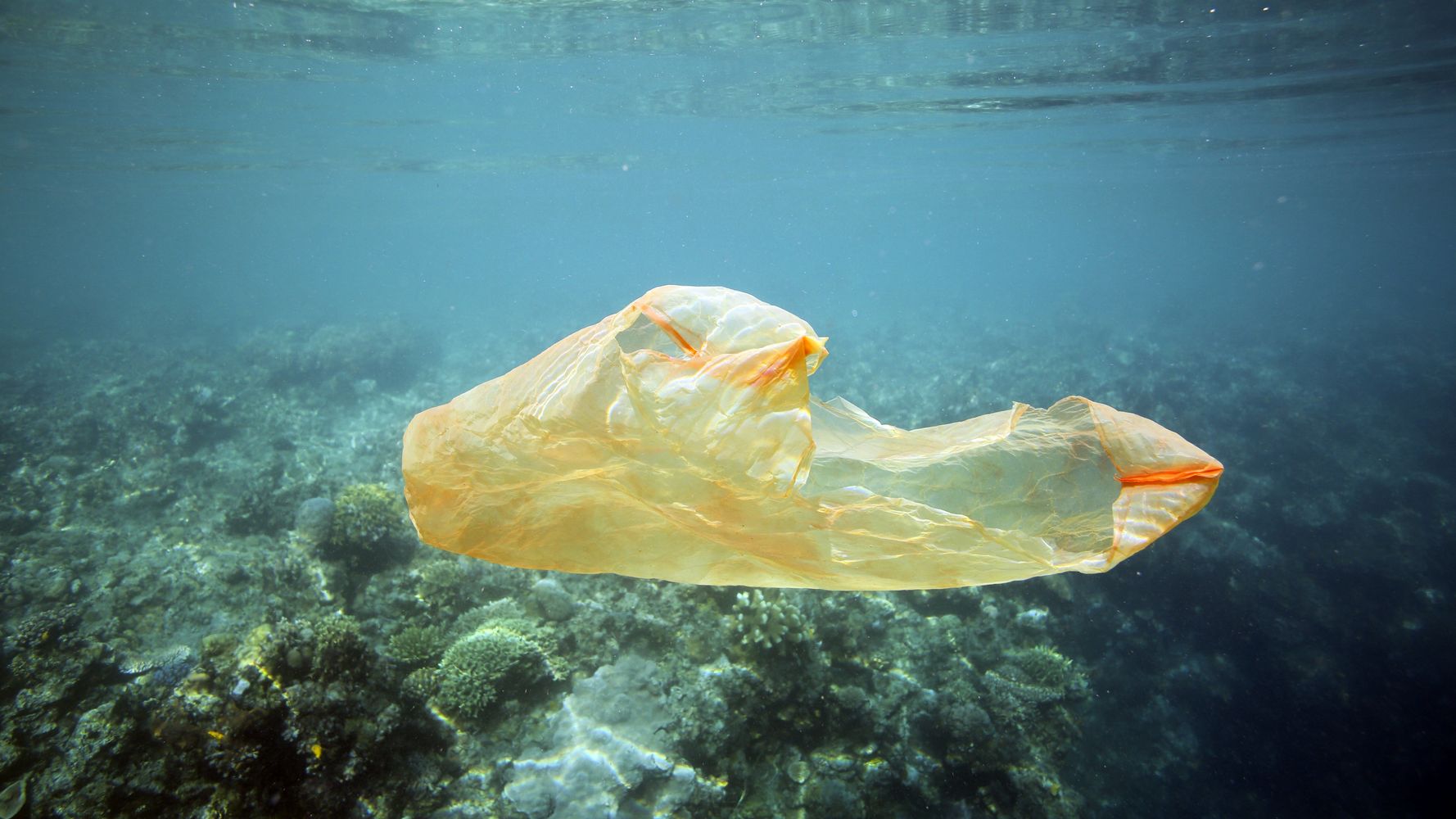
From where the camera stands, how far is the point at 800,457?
2277 mm

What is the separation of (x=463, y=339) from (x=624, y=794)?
29770mm

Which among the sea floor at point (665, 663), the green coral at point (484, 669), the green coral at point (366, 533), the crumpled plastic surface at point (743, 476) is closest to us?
the crumpled plastic surface at point (743, 476)

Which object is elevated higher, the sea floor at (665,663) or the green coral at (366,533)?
the green coral at (366,533)

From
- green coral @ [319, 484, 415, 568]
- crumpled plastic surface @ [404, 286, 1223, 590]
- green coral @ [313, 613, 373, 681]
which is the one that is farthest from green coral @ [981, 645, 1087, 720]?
green coral @ [319, 484, 415, 568]

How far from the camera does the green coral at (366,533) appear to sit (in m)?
7.06

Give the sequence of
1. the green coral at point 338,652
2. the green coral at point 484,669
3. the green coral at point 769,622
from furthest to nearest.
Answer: the green coral at point 769,622 < the green coral at point 484,669 < the green coral at point 338,652

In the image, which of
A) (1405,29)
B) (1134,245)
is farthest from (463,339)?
(1134,245)

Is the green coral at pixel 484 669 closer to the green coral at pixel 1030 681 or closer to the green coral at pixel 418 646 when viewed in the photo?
the green coral at pixel 418 646

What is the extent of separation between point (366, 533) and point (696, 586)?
421 cm

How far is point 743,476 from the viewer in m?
2.36

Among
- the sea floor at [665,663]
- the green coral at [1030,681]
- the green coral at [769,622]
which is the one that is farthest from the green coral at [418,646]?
the green coral at [1030,681]

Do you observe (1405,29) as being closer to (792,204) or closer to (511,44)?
(511,44)

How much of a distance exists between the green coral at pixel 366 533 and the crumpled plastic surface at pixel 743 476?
489 cm

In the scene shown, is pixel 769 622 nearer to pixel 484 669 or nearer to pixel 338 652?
pixel 484 669
